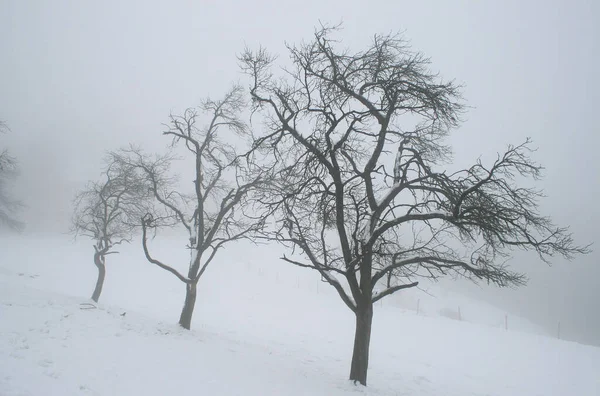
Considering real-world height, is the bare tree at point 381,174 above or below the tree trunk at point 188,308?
above

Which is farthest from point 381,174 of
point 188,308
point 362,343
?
point 188,308

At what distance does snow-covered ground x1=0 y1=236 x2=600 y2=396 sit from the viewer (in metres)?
6.39

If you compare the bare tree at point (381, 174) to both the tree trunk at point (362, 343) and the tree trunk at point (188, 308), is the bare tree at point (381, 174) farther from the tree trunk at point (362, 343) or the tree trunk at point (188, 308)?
the tree trunk at point (188, 308)

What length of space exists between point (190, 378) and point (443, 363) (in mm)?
12665

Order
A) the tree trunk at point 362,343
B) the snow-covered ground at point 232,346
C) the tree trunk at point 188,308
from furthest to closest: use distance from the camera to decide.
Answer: the tree trunk at point 188,308, the tree trunk at point 362,343, the snow-covered ground at point 232,346

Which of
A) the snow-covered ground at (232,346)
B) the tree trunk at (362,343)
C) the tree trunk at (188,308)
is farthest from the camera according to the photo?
the tree trunk at (188,308)

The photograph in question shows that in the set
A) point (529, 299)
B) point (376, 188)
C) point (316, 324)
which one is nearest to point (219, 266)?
point (316, 324)

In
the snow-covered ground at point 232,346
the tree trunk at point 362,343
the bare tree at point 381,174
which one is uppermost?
the bare tree at point 381,174

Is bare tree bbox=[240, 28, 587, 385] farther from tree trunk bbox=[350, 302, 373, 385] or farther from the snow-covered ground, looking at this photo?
A: the snow-covered ground

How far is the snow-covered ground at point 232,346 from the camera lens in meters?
6.39

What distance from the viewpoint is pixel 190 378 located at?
6773 mm

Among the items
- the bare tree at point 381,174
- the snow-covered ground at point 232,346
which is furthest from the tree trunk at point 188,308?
the bare tree at point 381,174

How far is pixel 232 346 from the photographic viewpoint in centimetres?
1019

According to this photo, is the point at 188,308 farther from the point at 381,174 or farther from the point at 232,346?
the point at 381,174
